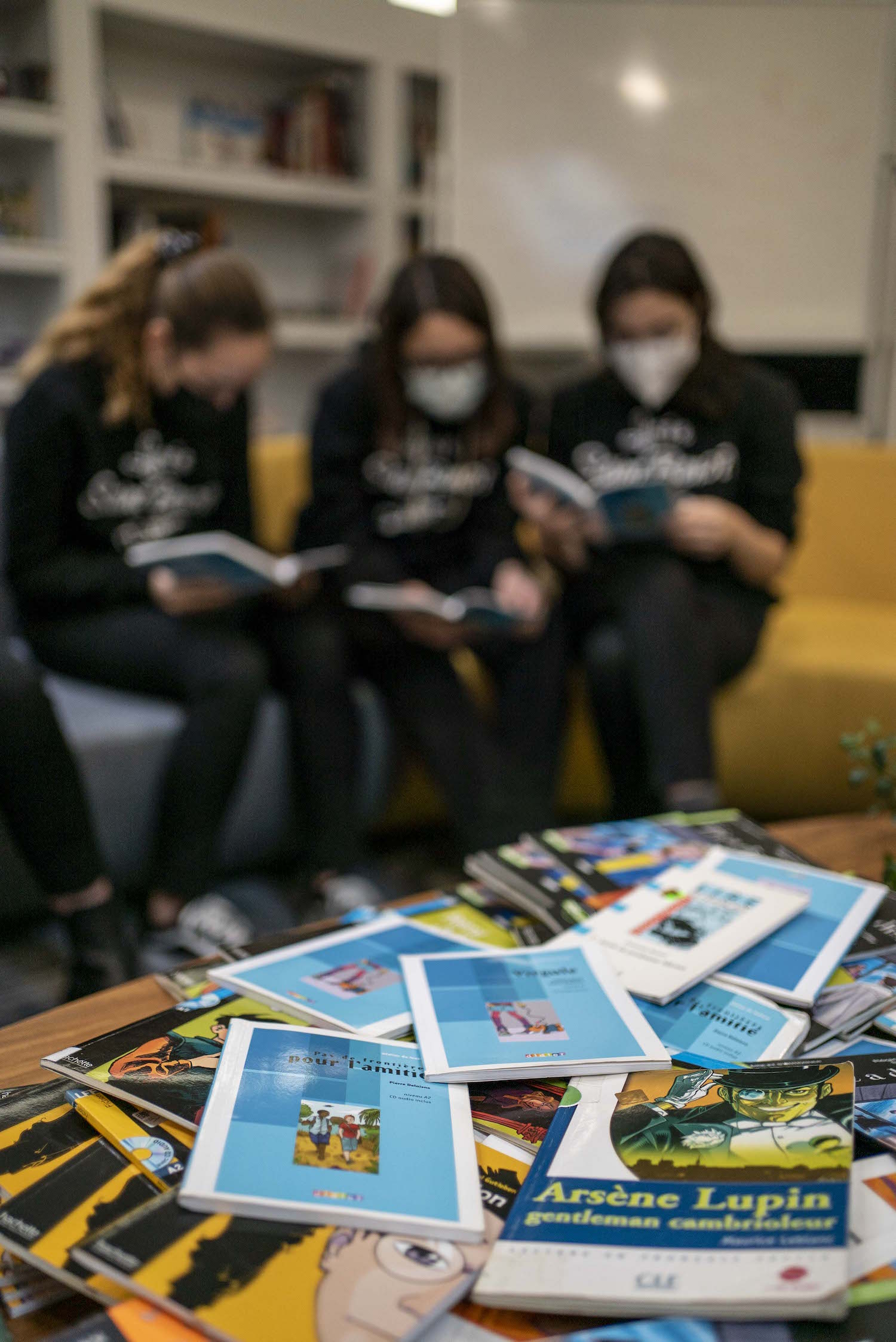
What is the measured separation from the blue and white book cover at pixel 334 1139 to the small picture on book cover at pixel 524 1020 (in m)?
0.06

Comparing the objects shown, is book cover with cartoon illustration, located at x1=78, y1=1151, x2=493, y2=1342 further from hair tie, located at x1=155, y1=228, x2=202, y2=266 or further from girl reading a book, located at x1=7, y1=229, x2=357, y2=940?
hair tie, located at x1=155, y1=228, x2=202, y2=266

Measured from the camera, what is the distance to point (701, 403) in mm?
1883

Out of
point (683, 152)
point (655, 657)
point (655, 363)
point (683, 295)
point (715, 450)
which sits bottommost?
point (655, 657)

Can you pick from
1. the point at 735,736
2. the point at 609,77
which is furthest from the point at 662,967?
the point at 609,77

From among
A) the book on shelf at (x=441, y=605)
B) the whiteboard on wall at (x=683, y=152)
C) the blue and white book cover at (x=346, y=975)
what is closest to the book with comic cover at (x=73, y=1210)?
the blue and white book cover at (x=346, y=975)

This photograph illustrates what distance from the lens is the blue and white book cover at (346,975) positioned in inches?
30.7

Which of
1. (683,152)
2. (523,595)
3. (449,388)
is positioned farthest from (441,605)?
(683,152)

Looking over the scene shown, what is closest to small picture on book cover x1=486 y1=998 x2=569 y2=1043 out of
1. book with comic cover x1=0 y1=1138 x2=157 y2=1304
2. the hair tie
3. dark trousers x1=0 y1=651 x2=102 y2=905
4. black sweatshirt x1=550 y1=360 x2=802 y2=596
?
book with comic cover x1=0 y1=1138 x2=157 y2=1304

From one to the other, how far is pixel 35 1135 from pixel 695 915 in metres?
0.53

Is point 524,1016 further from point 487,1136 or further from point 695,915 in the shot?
point 695,915

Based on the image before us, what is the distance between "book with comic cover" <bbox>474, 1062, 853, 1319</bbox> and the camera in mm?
522

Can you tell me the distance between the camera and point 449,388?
5.95 feet

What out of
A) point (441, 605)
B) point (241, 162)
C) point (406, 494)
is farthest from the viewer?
point (241, 162)

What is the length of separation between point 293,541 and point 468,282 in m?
0.53
